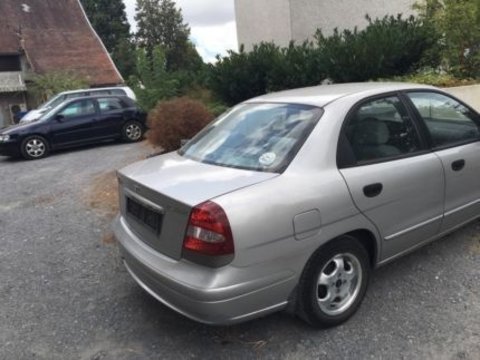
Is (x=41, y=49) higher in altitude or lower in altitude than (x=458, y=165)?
higher

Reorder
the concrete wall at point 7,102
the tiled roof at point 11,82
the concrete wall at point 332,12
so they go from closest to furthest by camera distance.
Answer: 1. the concrete wall at point 332,12
2. the tiled roof at point 11,82
3. the concrete wall at point 7,102

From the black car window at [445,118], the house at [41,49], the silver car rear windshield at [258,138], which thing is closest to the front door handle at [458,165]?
the black car window at [445,118]

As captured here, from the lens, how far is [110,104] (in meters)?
12.9

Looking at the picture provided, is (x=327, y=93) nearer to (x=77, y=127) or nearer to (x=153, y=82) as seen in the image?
(x=77, y=127)

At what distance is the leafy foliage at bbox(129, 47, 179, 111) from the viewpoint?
1397 centimetres

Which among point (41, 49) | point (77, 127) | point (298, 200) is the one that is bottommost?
point (298, 200)

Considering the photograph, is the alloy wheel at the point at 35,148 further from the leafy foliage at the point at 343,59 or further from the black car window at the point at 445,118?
the black car window at the point at 445,118

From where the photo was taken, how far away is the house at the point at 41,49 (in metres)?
30.9

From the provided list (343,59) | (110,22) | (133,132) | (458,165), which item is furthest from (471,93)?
(110,22)

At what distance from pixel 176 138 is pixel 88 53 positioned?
27.9 meters

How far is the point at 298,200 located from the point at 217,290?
2.36 ft

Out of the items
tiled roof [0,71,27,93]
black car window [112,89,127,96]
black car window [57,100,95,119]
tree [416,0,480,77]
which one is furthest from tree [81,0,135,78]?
tree [416,0,480,77]

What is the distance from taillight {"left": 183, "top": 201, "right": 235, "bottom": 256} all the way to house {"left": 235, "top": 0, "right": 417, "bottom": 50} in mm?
12614

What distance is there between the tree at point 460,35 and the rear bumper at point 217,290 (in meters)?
8.53
